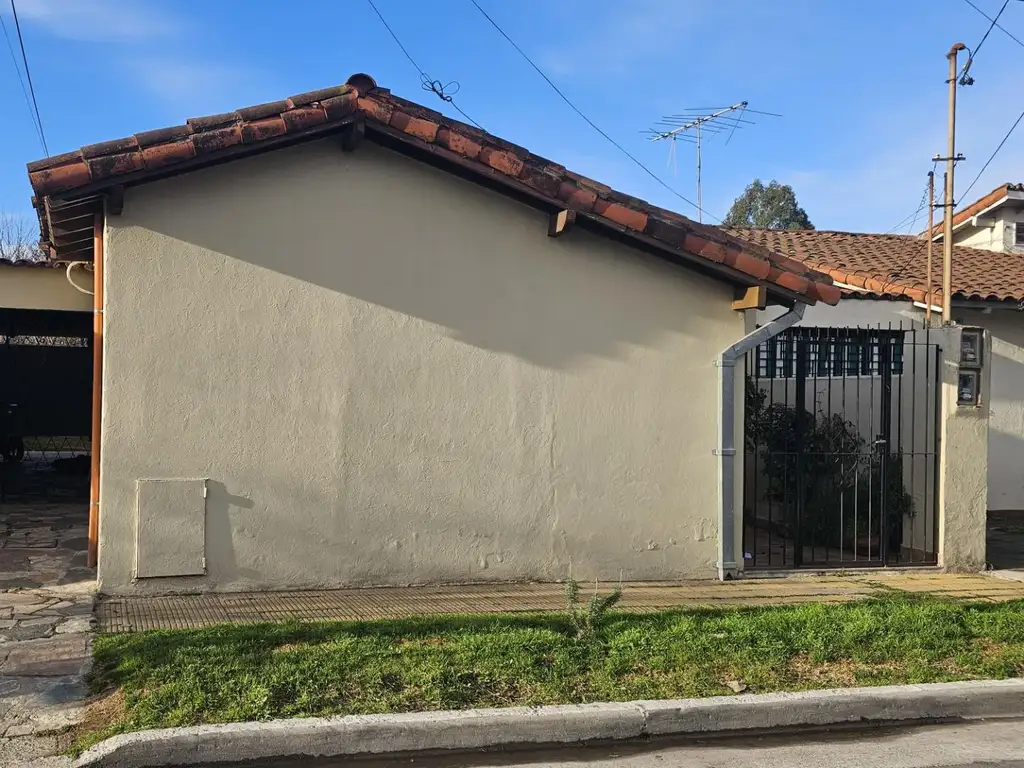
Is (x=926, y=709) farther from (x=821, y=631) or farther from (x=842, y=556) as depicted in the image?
(x=842, y=556)

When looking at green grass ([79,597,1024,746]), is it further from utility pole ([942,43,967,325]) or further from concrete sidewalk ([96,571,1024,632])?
utility pole ([942,43,967,325])

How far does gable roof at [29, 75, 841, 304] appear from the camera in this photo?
265 inches

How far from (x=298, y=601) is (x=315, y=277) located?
2639mm

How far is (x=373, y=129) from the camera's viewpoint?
7438 millimetres

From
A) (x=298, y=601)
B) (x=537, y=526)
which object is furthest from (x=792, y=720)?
(x=298, y=601)

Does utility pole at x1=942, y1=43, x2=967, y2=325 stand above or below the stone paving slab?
above

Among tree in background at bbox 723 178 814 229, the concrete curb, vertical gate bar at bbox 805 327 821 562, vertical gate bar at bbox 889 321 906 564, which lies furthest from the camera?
tree in background at bbox 723 178 814 229

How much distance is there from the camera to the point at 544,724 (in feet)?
15.7

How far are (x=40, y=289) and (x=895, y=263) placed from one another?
11.9 m

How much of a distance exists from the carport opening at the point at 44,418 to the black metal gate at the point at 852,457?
738cm

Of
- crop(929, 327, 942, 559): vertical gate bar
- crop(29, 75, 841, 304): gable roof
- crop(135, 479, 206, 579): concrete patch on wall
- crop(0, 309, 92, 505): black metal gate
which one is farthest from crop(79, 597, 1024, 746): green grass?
crop(0, 309, 92, 505): black metal gate

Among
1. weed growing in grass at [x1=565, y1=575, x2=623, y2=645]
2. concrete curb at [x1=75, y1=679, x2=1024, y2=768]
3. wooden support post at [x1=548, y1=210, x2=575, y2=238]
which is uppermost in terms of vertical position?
wooden support post at [x1=548, y1=210, x2=575, y2=238]

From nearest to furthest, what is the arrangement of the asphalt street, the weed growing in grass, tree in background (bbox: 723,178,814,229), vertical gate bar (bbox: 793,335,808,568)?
→ the asphalt street, the weed growing in grass, vertical gate bar (bbox: 793,335,808,568), tree in background (bbox: 723,178,814,229)

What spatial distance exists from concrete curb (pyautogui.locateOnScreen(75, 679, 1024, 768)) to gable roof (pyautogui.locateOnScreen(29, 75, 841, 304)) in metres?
3.98
